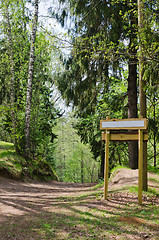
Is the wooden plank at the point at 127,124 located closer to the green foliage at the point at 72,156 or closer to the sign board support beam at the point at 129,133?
the sign board support beam at the point at 129,133

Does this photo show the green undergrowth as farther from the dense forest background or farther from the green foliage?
the green foliage

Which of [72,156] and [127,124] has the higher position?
[127,124]

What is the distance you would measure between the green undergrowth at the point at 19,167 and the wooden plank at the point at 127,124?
19.6 ft

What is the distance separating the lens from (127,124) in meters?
6.07

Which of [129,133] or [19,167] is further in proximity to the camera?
[19,167]

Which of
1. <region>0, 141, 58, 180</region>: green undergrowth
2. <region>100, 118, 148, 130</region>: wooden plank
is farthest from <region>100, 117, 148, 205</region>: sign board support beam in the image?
<region>0, 141, 58, 180</region>: green undergrowth

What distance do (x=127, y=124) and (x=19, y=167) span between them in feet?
23.1

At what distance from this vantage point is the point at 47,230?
3705 mm

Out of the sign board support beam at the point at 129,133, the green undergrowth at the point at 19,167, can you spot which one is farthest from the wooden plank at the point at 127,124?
the green undergrowth at the point at 19,167

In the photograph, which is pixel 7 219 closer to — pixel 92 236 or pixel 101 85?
pixel 92 236

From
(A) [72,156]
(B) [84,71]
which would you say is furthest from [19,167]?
(A) [72,156]

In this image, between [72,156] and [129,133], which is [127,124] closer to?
[129,133]

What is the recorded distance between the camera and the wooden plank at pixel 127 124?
19.6 ft

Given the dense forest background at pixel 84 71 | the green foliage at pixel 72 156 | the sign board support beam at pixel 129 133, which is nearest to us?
the sign board support beam at pixel 129 133
